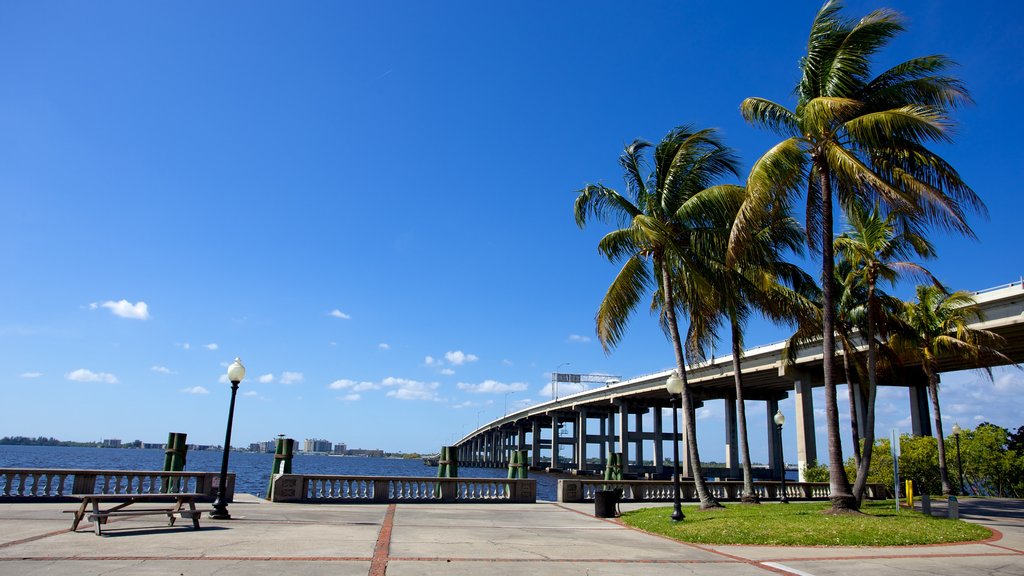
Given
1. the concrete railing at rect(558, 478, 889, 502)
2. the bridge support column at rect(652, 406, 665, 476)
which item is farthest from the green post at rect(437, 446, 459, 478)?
the bridge support column at rect(652, 406, 665, 476)

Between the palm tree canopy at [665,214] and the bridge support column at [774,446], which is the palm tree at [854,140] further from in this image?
the bridge support column at [774,446]

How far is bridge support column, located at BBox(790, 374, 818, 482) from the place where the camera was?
51688 millimetres

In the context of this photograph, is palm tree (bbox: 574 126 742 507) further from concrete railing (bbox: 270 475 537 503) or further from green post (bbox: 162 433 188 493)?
green post (bbox: 162 433 188 493)

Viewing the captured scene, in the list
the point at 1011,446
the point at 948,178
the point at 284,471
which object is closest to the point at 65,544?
the point at 284,471

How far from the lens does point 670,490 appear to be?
92.8ft

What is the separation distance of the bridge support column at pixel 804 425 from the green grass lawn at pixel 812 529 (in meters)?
36.2

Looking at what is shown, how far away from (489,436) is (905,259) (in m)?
159

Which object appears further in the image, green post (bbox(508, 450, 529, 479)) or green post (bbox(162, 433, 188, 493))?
green post (bbox(508, 450, 529, 479))

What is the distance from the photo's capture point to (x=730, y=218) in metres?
22.0

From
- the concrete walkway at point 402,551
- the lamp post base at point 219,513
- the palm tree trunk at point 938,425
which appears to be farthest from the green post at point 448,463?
the palm tree trunk at point 938,425

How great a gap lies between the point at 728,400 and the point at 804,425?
91.1 ft

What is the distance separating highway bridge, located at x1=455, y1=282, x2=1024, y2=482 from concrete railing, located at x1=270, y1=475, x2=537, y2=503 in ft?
29.5

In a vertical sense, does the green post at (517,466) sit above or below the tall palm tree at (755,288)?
below

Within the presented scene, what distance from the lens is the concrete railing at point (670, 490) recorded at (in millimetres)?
25969
